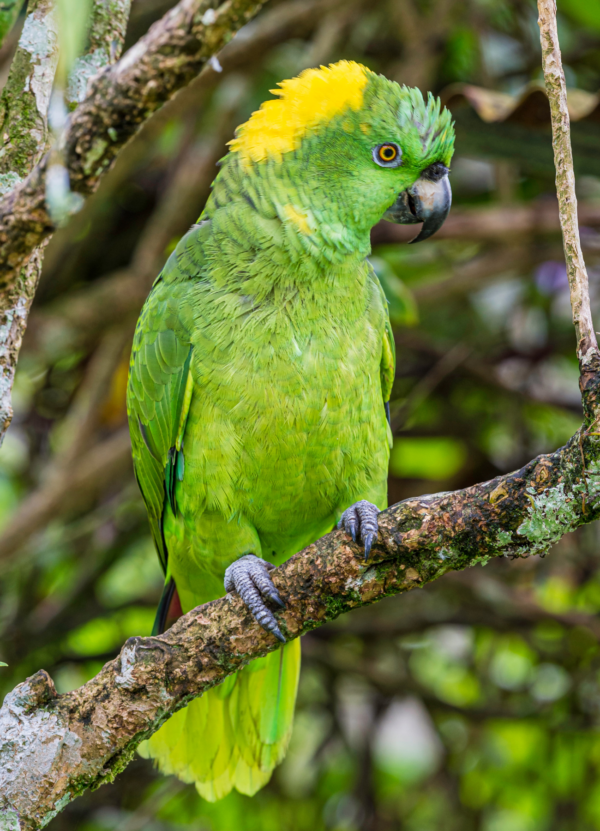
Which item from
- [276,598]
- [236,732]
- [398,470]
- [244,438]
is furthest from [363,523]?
[398,470]

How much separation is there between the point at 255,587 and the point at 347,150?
1056 mm

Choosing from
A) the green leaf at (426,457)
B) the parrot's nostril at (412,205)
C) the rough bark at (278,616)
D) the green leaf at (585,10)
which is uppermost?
the green leaf at (585,10)

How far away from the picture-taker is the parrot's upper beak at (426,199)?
2066 mm

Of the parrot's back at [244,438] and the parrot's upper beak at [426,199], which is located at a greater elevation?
the parrot's upper beak at [426,199]

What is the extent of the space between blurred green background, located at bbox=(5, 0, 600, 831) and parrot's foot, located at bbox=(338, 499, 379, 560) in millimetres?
Answer: 1270

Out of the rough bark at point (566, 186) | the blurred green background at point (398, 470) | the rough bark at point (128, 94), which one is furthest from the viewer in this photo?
the blurred green background at point (398, 470)

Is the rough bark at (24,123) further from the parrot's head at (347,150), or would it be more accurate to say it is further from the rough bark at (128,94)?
the parrot's head at (347,150)

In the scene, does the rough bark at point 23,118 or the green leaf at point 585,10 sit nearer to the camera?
the rough bark at point 23,118

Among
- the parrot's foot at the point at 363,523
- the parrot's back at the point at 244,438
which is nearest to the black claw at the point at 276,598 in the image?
the parrot's foot at the point at 363,523

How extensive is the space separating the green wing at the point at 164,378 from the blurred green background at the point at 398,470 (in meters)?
0.85

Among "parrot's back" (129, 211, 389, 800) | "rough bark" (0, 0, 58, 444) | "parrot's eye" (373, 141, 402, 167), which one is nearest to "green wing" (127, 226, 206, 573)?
"parrot's back" (129, 211, 389, 800)

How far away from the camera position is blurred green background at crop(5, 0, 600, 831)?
117 inches

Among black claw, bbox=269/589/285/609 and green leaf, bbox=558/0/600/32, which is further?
green leaf, bbox=558/0/600/32

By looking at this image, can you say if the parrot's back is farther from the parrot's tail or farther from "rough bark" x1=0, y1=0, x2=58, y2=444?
"rough bark" x1=0, y1=0, x2=58, y2=444
